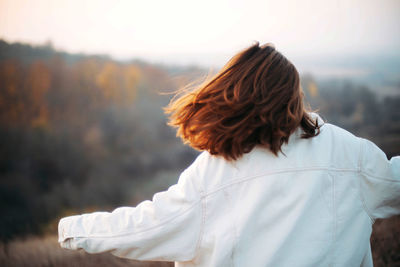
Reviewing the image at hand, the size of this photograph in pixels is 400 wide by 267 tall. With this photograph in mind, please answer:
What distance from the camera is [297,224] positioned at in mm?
1044

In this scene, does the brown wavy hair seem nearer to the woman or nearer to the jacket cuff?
the woman

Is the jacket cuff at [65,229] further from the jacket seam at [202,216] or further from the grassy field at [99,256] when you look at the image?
the grassy field at [99,256]

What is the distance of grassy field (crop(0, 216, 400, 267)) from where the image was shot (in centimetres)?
217

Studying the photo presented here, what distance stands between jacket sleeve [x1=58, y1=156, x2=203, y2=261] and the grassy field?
49.1 inches

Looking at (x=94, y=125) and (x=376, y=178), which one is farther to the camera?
(x=94, y=125)

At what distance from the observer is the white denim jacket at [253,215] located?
1.01 metres

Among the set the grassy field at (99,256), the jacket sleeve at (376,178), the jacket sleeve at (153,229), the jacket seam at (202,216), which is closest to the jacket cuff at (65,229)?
the jacket sleeve at (153,229)

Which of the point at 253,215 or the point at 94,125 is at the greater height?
the point at 253,215

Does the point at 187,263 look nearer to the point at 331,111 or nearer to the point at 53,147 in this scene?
the point at 53,147

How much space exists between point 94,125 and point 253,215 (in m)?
16.1

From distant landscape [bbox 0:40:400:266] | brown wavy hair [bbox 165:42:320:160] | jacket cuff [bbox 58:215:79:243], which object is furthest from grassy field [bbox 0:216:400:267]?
distant landscape [bbox 0:40:400:266]

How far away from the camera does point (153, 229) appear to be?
3.30 ft

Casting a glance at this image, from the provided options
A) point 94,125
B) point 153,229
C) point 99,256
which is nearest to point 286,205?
point 153,229

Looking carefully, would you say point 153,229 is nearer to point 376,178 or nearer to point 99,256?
point 376,178
